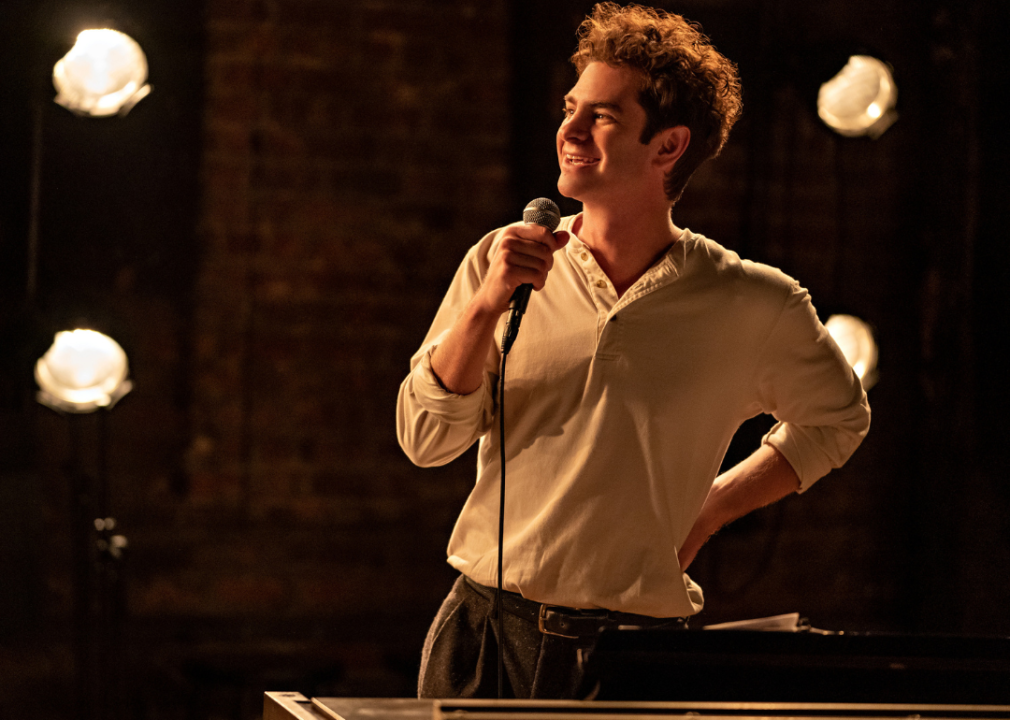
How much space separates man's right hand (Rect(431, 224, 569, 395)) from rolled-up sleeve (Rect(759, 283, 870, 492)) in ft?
1.45

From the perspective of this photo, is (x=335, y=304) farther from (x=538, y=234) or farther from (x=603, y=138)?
(x=538, y=234)

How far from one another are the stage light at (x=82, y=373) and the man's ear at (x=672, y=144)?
4.71 feet

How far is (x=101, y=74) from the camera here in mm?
2607

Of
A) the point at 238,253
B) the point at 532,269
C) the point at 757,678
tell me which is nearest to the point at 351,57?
the point at 238,253

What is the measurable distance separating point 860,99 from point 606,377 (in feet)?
5.78

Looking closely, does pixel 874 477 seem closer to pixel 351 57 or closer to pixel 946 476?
pixel 946 476

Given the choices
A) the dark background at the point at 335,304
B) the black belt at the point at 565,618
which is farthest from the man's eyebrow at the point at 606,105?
the dark background at the point at 335,304

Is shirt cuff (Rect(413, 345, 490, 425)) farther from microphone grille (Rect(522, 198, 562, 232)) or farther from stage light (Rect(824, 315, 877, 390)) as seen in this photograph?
stage light (Rect(824, 315, 877, 390))

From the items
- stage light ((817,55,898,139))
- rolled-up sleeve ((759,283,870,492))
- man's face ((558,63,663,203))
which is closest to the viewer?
man's face ((558,63,663,203))

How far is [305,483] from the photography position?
3.17 meters

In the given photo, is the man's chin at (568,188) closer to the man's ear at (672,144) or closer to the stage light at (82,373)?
the man's ear at (672,144)

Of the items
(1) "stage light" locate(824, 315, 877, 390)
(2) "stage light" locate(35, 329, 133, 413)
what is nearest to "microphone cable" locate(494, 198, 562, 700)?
(2) "stage light" locate(35, 329, 133, 413)

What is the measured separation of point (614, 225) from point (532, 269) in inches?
10.8

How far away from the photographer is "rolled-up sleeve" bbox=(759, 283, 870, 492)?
5.77ft
